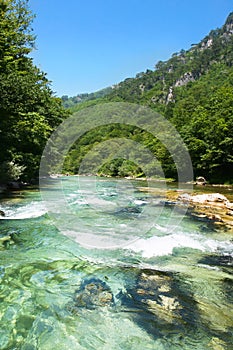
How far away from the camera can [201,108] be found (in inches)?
2098

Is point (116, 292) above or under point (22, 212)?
under

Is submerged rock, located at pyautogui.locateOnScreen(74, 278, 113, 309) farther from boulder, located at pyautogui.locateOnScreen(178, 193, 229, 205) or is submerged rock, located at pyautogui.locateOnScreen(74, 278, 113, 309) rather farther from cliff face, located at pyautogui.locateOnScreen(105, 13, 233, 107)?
cliff face, located at pyautogui.locateOnScreen(105, 13, 233, 107)

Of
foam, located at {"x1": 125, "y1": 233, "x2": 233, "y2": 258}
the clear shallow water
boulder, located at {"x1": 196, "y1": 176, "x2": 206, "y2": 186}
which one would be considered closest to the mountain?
boulder, located at {"x1": 196, "y1": 176, "x2": 206, "y2": 186}

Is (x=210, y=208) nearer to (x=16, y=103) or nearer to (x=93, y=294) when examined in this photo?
(x=93, y=294)

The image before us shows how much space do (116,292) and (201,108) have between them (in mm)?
52996

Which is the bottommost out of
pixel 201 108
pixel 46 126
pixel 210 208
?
pixel 210 208

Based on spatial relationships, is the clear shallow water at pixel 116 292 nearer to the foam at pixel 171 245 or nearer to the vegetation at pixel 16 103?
the foam at pixel 171 245

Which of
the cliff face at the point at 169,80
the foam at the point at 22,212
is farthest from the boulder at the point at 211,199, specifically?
the cliff face at the point at 169,80

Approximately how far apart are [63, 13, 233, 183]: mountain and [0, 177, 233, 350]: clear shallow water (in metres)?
31.4

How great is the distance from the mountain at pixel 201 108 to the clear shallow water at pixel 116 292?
103 ft

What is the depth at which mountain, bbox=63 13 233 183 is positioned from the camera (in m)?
38.5

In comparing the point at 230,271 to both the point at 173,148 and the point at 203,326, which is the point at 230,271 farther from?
the point at 173,148

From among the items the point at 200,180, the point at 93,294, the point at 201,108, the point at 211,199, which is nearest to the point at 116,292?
the point at 93,294

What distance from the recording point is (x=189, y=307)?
15.6 feet
